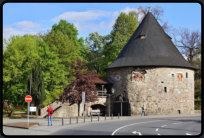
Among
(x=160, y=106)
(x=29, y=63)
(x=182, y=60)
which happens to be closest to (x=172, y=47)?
(x=182, y=60)

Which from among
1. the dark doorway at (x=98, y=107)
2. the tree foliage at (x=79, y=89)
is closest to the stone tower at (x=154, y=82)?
the dark doorway at (x=98, y=107)

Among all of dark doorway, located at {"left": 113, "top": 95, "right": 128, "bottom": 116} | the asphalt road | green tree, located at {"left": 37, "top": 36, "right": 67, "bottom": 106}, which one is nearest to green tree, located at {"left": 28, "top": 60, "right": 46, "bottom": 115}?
green tree, located at {"left": 37, "top": 36, "right": 67, "bottom": 106}

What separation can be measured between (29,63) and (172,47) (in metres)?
21.8

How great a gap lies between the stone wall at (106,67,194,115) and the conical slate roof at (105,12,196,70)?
0.90 metres

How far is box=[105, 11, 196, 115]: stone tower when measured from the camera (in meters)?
36.4

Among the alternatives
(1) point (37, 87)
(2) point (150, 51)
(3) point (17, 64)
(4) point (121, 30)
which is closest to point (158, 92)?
(2) point (150, 51)

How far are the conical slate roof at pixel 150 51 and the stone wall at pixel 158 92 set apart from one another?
904 mm

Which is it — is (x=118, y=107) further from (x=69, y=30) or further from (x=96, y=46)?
(x=96, y=46)

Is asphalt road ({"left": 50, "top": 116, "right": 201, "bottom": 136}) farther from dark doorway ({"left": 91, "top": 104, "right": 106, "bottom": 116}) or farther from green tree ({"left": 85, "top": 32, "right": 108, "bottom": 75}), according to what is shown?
green tree ({"left": 85, "top": 32, "right": 108, "bottom": 75})

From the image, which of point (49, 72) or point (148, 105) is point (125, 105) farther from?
point (49, 72)

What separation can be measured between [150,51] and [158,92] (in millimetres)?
6237

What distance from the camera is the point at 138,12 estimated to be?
56188 mm

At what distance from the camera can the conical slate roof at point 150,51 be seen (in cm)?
3719

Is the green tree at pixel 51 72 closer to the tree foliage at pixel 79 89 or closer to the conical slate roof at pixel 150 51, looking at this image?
the conical slate roof at pixel 150 51
